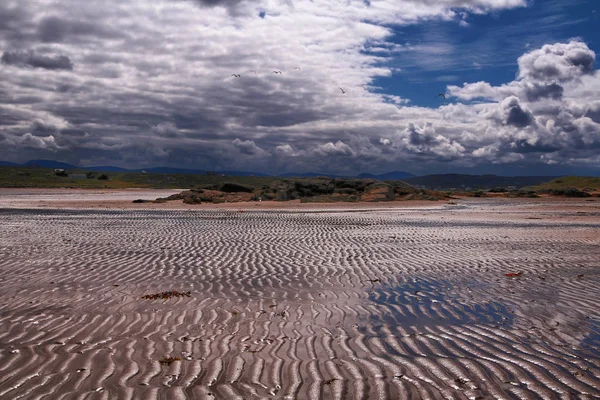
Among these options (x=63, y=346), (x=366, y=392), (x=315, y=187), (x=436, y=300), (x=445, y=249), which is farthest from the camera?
(x=315, y=187)

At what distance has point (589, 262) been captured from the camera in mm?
14188

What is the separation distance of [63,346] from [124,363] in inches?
45.4

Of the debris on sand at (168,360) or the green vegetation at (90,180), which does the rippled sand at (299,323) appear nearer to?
the debris on sand at (168,360)

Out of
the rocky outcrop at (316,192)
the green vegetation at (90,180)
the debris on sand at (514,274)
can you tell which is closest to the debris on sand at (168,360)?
the debris on sand at (514,274)

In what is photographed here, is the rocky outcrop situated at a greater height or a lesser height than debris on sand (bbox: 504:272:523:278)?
greater

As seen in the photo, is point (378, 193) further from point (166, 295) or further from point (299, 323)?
point (299, 323)

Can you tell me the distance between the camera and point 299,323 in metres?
7.90

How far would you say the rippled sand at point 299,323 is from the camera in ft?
17.7

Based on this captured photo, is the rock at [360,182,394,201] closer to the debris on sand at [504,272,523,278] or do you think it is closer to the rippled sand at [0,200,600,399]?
the rippled sand at [0,200,600,399]

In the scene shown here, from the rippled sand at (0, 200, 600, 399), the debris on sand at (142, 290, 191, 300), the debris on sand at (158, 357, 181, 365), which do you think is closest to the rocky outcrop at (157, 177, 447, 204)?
the rippled sand at (0, 200, 600, 399)

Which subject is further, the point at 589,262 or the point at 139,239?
the point at 139,239

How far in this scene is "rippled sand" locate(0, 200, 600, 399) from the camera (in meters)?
5.38

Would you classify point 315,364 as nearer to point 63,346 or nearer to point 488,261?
point 63,346

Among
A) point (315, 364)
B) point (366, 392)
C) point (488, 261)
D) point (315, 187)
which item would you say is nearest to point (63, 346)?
point (315, 364)
